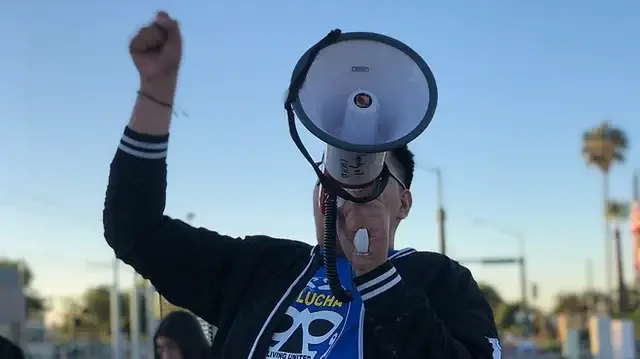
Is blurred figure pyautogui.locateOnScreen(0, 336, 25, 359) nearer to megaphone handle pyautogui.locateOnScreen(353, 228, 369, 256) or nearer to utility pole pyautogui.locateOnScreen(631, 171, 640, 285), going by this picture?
megaphone handle pyautogui.locateOnScreen(353, 228, 369, 256)

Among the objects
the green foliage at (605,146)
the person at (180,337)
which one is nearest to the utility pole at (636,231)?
the green foliage at (605,146)

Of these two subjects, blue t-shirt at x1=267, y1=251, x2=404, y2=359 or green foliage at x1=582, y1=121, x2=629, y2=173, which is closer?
blue t-shirt at x1=267, y1=251, x2=404, y2=359

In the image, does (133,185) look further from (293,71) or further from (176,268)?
(293,71)

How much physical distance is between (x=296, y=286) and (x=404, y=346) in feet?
1.55

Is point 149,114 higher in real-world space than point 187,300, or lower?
higher

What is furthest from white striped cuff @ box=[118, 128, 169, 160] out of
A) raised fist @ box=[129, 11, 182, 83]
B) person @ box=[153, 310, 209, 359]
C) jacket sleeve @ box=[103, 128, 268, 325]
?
person @ box=[153, 310, 209, 359]

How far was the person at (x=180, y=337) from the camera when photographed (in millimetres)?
4578

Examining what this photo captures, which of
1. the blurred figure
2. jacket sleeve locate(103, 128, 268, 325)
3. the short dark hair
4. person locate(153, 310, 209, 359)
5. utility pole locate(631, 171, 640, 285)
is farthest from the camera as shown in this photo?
utility pole locate(631, 171, 640, 285)

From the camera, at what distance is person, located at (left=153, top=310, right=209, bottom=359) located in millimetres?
4578

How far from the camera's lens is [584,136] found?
43062mm

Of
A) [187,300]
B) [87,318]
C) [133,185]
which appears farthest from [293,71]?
[87,318]

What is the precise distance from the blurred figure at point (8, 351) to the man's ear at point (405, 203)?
8.57 feet

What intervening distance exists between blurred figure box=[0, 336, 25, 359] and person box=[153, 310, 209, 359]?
0.71m

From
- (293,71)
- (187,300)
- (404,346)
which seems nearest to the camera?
(404,346)
